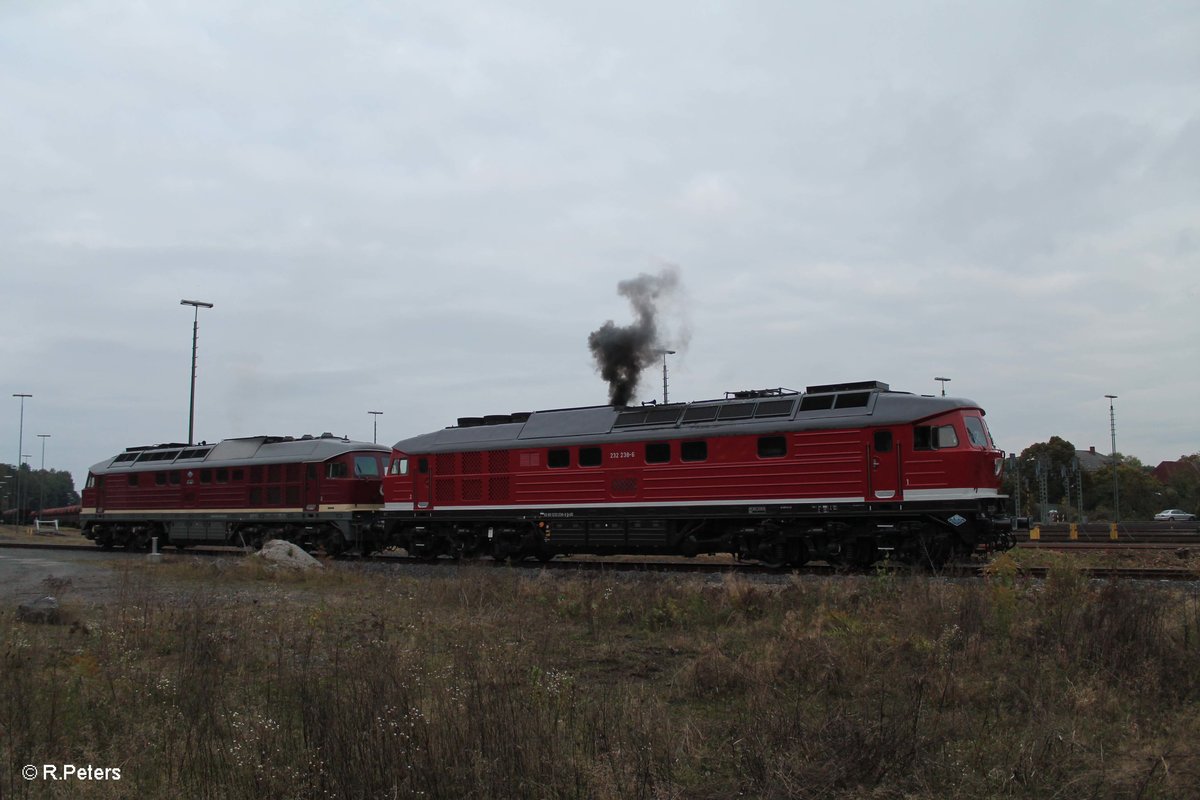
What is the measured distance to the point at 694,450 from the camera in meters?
21.6

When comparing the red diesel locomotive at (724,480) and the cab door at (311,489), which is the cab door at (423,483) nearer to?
the red diesel locomotive at (724,480)

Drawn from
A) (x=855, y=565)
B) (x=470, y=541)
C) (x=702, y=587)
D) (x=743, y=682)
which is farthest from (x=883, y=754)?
(x=470, y=541)

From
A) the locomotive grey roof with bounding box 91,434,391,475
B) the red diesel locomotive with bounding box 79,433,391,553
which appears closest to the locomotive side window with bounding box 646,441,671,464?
the red diesel locomotive with bounding box 79,433,391,553

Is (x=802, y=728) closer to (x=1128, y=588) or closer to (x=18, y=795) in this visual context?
(x=18, y=795)

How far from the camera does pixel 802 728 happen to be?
7258 millimetres

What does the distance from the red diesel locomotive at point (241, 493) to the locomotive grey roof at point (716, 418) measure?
4.33 metres

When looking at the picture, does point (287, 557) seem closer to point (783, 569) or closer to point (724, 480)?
point (724, 480)

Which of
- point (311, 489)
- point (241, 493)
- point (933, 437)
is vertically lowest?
point (241, 493)

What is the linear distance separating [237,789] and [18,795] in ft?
4.62

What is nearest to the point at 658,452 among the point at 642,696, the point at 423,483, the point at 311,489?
the point at 423,483

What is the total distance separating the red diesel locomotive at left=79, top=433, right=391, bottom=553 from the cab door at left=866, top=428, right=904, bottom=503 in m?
15.7

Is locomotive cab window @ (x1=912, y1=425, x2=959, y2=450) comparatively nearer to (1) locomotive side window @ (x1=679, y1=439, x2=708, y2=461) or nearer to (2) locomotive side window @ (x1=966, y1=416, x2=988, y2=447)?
(2) locomotive side window @ (x1=966, y1=416, x2=988, y2=447)

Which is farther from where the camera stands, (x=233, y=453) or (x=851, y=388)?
(x=233, y=453)

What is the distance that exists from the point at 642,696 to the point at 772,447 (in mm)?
12287
